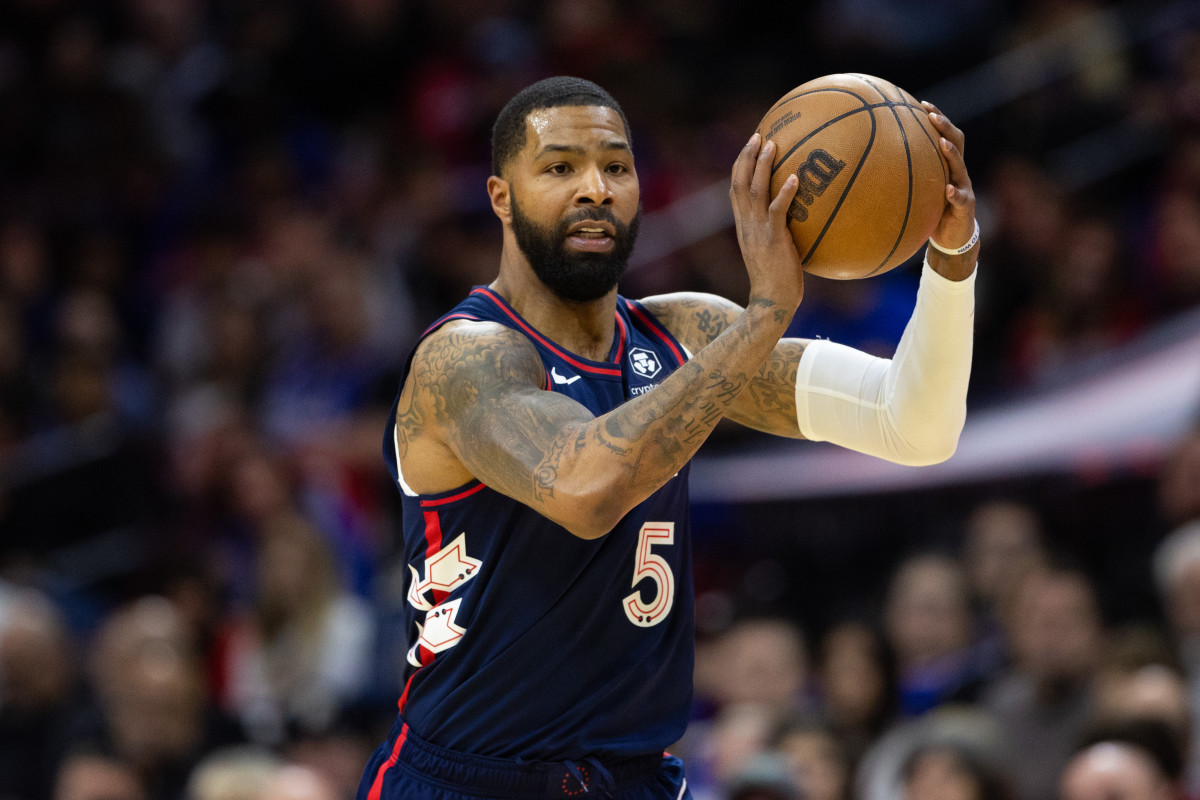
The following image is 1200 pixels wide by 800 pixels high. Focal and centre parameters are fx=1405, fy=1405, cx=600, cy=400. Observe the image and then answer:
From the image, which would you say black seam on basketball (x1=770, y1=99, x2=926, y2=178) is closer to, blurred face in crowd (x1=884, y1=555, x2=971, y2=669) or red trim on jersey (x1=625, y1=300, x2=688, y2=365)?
red trim on jersey (x1=625, y1=300, x2=688, y2=365)

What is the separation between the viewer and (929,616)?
6.12 m

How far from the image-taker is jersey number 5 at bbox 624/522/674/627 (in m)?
3.18

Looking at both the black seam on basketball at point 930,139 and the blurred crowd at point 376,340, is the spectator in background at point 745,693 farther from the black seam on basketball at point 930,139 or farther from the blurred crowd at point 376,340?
the black seam on basketball at point 930,139

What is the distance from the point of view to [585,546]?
3.14 m

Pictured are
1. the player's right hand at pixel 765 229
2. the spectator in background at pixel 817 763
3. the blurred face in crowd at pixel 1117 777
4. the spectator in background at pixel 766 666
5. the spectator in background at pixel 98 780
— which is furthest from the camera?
the spectator in background at pixel 766 666

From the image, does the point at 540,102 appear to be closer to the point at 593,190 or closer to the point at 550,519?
the point at 593,190

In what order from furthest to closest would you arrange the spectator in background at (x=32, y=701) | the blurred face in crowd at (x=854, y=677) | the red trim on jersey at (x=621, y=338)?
the spectator in background at (x=32, y=701) → the blurred face in crowd at (x=854, y=677) → the red trim on jersey at (x=621, y=338)

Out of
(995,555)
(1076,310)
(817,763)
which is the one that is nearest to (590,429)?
(817,763)

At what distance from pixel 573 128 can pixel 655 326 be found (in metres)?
0.60

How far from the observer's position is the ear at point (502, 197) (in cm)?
333

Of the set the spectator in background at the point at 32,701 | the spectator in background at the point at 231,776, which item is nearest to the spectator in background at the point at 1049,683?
the spectator in background at the point at 231,776

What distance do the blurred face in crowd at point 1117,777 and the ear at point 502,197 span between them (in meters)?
2.72

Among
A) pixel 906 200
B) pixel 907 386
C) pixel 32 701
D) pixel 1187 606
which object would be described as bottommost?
pixel 32 701

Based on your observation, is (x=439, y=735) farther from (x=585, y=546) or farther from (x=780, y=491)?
(x=780, y=491)
